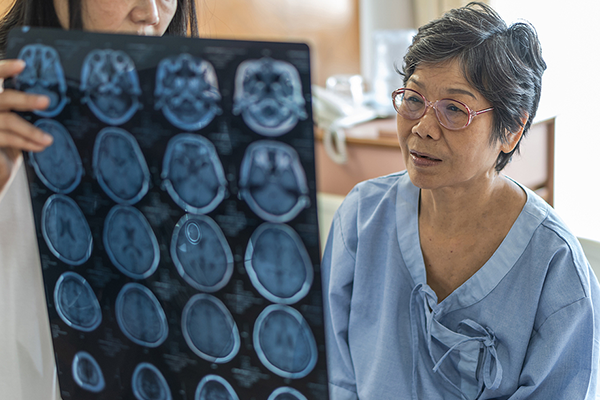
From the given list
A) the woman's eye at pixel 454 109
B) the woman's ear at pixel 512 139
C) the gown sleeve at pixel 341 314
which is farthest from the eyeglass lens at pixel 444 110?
the gown sleeve at pixel 341 314

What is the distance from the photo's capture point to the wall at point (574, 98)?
244cm

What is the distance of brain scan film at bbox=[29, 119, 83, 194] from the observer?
2.13 feet

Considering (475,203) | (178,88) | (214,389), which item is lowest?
(214,389)

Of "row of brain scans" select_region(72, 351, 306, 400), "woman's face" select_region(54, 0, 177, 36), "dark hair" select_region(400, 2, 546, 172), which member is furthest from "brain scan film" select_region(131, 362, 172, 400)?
"dark hair" select_region(400, 2, 546, 172)

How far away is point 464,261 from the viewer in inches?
41.3

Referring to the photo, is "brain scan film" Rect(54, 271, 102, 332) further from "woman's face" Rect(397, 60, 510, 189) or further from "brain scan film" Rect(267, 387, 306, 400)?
"woman's face" Rect(397, 60, 510, 189)

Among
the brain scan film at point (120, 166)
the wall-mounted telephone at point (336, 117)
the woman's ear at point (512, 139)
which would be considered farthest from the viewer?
the wall-mounted telephone at point (336, 117)

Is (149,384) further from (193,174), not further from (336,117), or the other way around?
(336,117)

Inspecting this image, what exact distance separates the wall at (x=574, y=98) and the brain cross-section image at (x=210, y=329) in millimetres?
2208

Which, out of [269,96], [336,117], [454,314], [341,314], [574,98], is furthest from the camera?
[574,98]

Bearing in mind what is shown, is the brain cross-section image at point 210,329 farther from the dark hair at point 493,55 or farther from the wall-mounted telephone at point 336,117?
the wall-mounted telephone at point 336,117

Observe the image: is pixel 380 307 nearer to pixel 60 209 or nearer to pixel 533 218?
pixel 533 218

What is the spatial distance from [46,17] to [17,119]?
0.20m

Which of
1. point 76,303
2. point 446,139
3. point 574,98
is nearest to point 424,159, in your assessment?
point 446,139
